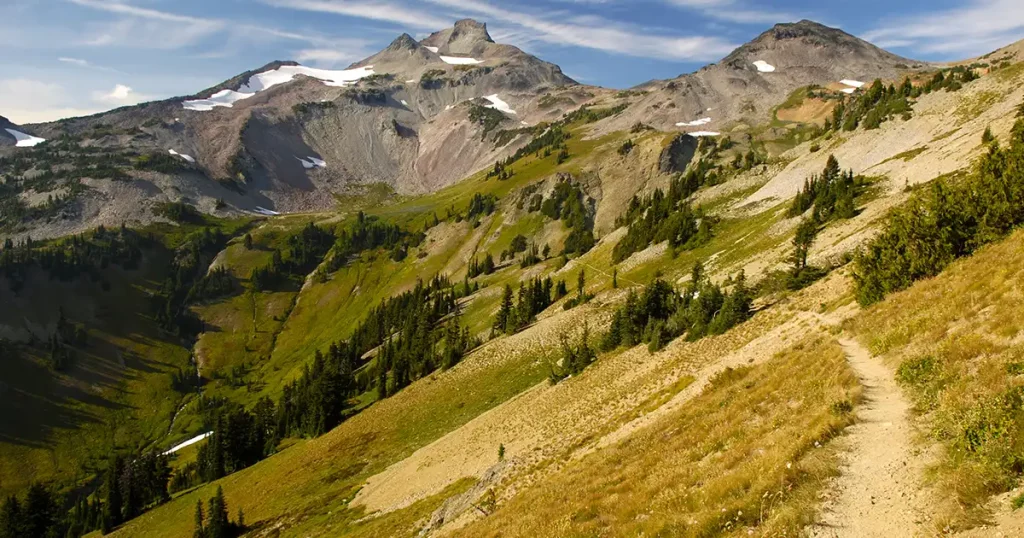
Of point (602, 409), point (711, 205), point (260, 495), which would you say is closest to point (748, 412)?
point (602, 409)

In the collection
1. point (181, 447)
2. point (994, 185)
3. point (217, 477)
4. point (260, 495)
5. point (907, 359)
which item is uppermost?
point (994, 185)

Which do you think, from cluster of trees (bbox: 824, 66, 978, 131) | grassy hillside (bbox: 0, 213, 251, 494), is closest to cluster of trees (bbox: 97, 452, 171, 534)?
grassy hillside (bbox: 0, 213, 251, 494)

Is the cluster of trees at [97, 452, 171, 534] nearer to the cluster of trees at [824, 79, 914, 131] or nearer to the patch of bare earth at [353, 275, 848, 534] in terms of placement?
the patch of bare earth at [353, 275, 848, 534]

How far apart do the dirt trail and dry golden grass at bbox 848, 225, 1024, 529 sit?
0.59 meters

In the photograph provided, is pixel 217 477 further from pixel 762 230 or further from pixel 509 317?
pixel 762 230

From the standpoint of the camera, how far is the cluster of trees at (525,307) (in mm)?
100625

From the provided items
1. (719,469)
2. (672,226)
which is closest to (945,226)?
(719,469)

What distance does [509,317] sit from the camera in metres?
106

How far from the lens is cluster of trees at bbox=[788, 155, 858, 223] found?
228 ft

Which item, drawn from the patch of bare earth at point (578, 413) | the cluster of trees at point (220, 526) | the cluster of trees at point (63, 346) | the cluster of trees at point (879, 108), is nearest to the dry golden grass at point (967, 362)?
the patch of bare earth at point (578, 413)

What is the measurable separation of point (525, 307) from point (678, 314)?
52191mm

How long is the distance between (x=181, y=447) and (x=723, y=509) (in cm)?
18465

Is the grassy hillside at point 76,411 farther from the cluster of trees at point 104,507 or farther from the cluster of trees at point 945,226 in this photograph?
the cluster of trees at point 945,226

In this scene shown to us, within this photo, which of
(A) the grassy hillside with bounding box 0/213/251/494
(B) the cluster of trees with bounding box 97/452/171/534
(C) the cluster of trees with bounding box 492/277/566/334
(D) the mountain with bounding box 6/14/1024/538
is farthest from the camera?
(A) the grassy hillside with bounding box 0/213/251/494
